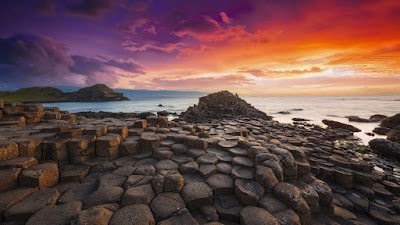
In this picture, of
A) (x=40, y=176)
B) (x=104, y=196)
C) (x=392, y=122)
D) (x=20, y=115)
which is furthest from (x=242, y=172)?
(x=392, y=122)

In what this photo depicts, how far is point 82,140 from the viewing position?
4.46 meters

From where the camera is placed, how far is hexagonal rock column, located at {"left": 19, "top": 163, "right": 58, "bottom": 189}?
3.29 meters

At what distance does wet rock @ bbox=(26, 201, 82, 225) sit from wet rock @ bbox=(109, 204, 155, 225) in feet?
2.19

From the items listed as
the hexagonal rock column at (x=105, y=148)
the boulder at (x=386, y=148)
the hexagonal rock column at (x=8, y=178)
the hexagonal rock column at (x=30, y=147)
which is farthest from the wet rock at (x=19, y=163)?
the boulder at (x=386, y=148)

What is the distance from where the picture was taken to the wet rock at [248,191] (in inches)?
133

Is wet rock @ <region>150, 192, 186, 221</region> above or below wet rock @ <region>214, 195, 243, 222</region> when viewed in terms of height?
above

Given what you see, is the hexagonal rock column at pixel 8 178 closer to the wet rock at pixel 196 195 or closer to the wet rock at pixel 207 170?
the wet rock at pixel 196 195

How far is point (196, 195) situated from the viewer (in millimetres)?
3352

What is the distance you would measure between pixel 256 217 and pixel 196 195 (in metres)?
1.09

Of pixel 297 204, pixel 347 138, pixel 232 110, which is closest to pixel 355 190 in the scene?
pixel 297 204

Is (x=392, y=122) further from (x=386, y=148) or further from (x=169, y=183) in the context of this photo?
(x=169, y=183)

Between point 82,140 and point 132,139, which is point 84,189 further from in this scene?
point 132,139

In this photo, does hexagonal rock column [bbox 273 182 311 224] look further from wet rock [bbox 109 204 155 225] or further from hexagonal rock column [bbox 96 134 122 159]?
hexagonal rock column [bbox 96 134 122 159]

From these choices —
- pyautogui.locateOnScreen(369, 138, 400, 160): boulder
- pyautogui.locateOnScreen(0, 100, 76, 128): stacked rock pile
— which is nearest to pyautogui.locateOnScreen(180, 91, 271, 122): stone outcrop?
pyautogui.locateOnScreen(369, 138, 400, 160): boulder
